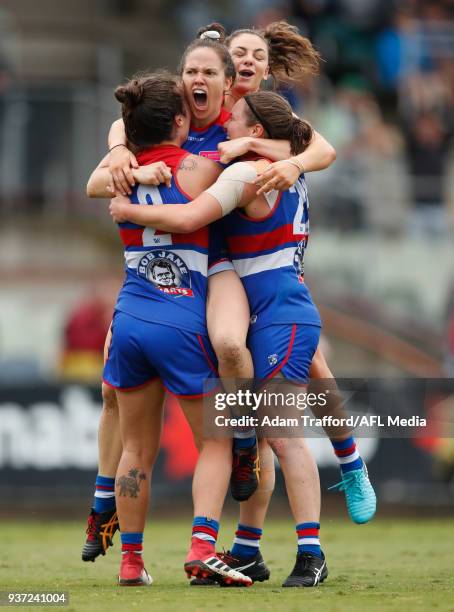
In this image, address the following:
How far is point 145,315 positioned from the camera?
7.26 m

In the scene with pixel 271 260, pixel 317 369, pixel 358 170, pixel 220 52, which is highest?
pixel 358 170

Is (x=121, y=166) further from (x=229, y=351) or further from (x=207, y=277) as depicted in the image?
(x=229, y=351)

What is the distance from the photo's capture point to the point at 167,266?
729 cm

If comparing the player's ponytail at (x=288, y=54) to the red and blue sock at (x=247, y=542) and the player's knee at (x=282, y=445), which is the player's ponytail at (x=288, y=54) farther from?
the red and blue sock at (x=247, y=542)

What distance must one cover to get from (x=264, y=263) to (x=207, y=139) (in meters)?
0.71

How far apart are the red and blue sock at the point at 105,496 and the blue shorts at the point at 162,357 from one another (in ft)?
2.38

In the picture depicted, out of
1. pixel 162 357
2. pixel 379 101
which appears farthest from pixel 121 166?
pixel 379 101

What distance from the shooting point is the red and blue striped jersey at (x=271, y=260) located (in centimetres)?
746

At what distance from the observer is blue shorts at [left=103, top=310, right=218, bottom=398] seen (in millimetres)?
7211

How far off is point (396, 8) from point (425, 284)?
567cm

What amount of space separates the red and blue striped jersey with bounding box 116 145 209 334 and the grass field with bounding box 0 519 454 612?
4.55ft

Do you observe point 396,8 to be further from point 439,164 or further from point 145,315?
point 145,315

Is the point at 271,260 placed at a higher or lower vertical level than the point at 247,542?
higher

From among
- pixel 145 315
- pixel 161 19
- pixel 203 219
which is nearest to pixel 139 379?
pixel 145 315
